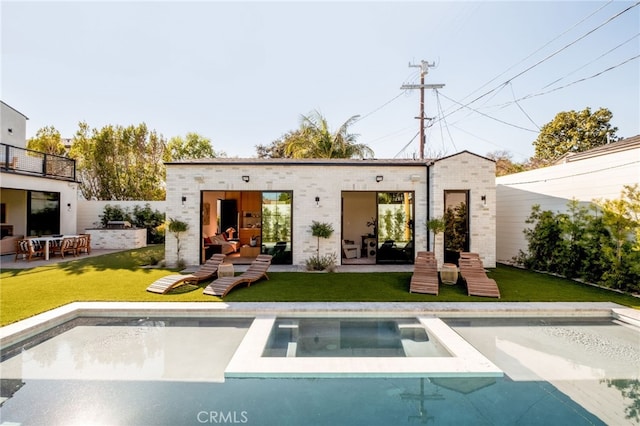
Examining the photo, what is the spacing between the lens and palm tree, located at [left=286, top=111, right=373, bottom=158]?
73.6ft

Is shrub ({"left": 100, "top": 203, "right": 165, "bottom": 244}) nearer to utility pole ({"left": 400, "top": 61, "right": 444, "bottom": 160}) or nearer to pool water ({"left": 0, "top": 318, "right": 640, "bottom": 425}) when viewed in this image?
pool water ({"left": 0, "top": 318, "right": 640, "bottom": 425})

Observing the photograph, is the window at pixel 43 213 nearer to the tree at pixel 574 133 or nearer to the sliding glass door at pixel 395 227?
the sliding glass door at pixel 395 227

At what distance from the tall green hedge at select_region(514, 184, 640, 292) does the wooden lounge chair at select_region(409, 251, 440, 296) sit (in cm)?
485

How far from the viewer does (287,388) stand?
4.59 metres

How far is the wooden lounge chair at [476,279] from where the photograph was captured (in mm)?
8570

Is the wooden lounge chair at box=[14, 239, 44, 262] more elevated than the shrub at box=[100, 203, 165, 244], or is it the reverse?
the shrub at box=[100, 203, 165, 244]

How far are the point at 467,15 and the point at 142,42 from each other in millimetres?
14072

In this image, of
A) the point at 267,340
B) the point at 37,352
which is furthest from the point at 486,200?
the point at 37,352

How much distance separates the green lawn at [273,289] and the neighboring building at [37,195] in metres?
6.76

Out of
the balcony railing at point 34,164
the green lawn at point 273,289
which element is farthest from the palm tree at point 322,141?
the balcony railing at point 34,164

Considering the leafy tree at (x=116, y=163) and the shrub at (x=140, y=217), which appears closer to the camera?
the shrub at (x=140, y=217)

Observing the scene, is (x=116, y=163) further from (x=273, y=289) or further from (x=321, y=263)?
(x=273, y=289)

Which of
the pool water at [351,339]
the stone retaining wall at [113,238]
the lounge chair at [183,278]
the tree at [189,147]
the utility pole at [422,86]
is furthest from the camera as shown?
the tree at [189,147]

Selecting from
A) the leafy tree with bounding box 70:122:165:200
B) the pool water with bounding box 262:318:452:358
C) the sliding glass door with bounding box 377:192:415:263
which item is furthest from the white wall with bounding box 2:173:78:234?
the sliding glass door with bounding box 377:192:415:263
